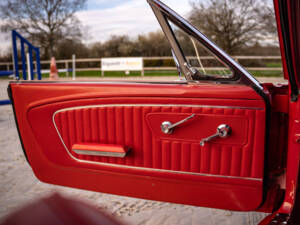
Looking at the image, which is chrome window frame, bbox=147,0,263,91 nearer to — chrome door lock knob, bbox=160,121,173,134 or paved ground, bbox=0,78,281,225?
chrome door lock knob, bbox=160,121,173,134

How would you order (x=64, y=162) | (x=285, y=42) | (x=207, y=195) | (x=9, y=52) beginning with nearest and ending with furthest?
(x=285, y=42), (x=207, y=195), (x=64, y=162), (x=9, y=52)

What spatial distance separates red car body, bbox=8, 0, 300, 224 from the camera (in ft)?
4.59

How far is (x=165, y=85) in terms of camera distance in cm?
154

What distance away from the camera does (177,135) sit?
151cm

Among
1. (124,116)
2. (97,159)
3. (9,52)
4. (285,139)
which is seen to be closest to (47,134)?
(97,159)

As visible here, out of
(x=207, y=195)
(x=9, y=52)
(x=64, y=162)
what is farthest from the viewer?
(x=9, y=52)

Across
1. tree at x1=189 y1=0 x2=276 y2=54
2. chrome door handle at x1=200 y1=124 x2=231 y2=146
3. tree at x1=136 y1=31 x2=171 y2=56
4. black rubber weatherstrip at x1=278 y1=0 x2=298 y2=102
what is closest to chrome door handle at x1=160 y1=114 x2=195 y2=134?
chrome door handle at x1=200 y1=124 x2=231 y2=146

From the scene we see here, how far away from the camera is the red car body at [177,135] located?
4.59ft

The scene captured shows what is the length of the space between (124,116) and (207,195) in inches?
24.7

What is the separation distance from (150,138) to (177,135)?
0.16m

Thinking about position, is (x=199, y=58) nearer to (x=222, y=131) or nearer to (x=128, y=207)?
(x=222, y=131)

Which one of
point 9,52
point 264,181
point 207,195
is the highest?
point 9,52

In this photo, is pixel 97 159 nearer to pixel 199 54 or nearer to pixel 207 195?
pixel 207 195

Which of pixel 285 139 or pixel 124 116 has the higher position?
pixel 124 116
